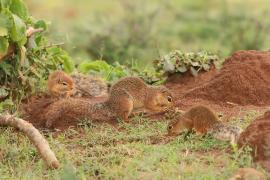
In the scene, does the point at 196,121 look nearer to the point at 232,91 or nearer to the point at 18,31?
the point at 232,91

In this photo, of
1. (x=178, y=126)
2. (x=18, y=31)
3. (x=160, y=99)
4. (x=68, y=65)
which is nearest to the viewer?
(x=178, y=126)

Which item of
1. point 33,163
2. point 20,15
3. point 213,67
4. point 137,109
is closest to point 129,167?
point 33,163

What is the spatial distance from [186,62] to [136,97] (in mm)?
1249

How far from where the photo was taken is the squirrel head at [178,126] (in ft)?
23.7

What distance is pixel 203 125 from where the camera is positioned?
23.4 ft

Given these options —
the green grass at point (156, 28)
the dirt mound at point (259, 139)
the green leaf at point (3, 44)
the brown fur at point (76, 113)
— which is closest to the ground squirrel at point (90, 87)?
the brown fur at point (76, 113)

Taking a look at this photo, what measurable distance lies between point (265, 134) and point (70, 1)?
13.8 metres

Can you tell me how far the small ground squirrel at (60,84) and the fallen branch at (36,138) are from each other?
59.9 inches

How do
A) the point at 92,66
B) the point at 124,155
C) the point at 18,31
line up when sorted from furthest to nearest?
1. the point at 92,66
2. the point at 18,31
3. the point at 124,155

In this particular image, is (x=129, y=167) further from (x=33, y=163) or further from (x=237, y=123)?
(x=237, y=123)

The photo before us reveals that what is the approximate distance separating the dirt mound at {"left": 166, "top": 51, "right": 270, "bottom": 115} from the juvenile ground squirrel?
0.30m

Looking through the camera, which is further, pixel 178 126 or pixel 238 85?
pixel 238 85

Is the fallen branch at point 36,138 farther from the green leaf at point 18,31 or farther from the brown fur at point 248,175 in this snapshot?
the brown fur at point 248,175

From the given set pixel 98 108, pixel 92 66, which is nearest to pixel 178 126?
pixel 98 108
